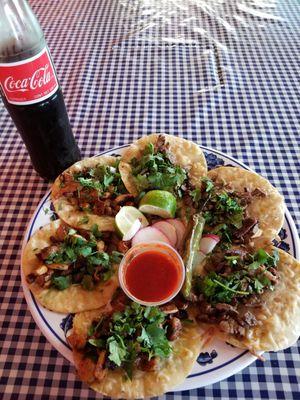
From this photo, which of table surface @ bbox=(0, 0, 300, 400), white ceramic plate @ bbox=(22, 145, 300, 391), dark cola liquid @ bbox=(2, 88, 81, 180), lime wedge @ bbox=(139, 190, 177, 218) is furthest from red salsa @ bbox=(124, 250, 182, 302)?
dark cola liquid @ bbox=(2, 88, 81, 180)

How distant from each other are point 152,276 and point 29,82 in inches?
46.9

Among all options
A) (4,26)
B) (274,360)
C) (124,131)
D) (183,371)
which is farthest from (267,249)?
(4,26)

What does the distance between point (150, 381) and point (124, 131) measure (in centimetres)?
189

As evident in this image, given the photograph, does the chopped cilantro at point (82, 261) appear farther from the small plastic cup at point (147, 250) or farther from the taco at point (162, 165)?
the taco at point (162, 165)

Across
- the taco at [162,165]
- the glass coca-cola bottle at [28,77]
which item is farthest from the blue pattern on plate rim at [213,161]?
the glass coca-cola bottle at [28,77]

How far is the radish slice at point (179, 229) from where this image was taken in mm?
2041

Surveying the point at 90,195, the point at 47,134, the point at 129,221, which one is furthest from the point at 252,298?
the point at 47,134

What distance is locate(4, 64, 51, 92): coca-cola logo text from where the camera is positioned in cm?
188

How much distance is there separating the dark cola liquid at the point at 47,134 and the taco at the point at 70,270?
59 cm

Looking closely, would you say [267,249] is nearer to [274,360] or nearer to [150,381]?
[274,360]

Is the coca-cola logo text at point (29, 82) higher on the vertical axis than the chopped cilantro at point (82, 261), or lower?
higher

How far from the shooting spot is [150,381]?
1.54 metres

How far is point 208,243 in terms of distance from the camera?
1.95 meters

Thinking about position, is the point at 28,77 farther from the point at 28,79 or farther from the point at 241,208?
the point at 241,208
